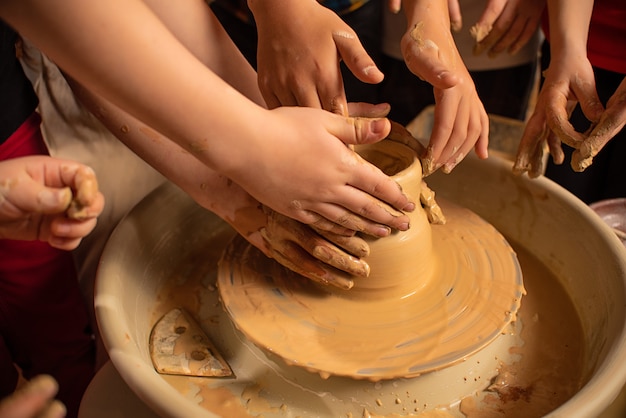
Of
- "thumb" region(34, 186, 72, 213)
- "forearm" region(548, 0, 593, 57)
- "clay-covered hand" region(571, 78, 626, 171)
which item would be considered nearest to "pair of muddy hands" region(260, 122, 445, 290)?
"thumb" region(34, 186, 72, 213)

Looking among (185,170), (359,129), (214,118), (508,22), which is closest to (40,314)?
(185,170)

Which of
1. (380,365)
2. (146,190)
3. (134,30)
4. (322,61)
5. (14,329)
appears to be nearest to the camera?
(134,30)

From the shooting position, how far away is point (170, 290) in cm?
144

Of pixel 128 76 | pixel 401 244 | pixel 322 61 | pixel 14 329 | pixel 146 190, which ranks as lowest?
pixel 14 329

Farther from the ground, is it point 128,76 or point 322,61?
point 128,76

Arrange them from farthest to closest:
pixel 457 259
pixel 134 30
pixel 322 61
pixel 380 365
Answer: pixel 457 259
pixel 322 61
pixel 380 365
pixel 134 30

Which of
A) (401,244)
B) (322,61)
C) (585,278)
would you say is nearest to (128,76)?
(322,61)

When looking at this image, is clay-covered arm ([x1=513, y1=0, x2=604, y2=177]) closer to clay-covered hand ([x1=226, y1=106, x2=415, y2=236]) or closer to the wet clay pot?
the wet clay pot

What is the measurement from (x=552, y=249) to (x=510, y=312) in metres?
0.41

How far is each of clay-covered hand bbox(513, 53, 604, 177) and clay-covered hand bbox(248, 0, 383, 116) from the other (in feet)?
1.59

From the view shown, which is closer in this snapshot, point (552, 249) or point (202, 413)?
point (202, 413)

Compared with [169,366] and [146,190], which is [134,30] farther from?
[146,190]

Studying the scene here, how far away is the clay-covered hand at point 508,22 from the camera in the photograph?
1627 millimetres

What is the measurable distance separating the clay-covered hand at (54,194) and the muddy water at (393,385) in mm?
430
